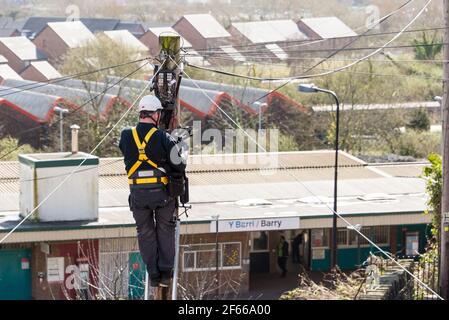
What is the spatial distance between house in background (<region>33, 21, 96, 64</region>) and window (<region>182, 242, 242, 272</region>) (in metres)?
57.5

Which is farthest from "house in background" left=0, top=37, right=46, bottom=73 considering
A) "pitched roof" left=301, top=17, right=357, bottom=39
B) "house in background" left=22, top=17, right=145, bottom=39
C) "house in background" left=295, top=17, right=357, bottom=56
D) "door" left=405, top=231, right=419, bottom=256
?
"door" left=405, top=231, right=419, bottom=256

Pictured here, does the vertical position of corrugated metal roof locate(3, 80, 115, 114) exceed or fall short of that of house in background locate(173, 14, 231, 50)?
it falls short

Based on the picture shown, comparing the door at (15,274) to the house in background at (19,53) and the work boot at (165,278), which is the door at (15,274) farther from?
the house in background at (19,53)

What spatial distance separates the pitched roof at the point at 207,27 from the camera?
3752 inches

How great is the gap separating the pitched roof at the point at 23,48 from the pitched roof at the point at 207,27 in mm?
12950

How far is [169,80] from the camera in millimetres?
12211

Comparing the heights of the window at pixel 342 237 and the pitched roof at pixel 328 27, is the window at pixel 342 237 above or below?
below

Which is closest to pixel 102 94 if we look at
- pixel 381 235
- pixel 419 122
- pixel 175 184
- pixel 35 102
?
pixel 35 102

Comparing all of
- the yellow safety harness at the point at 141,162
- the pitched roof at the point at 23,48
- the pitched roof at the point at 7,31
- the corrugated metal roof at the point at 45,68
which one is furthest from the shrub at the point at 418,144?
the pitched roof at the point at 7,31

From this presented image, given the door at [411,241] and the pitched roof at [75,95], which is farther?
the pitched roof at [75,95]

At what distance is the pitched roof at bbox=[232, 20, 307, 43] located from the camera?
9638 cm

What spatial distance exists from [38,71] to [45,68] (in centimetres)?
144

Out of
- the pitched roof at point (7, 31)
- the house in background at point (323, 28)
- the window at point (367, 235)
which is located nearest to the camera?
the window at point (367, 235)

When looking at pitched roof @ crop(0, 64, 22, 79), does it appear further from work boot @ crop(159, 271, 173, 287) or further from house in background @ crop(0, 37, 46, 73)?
work boot @ crop(159, 271, 173, 287)
